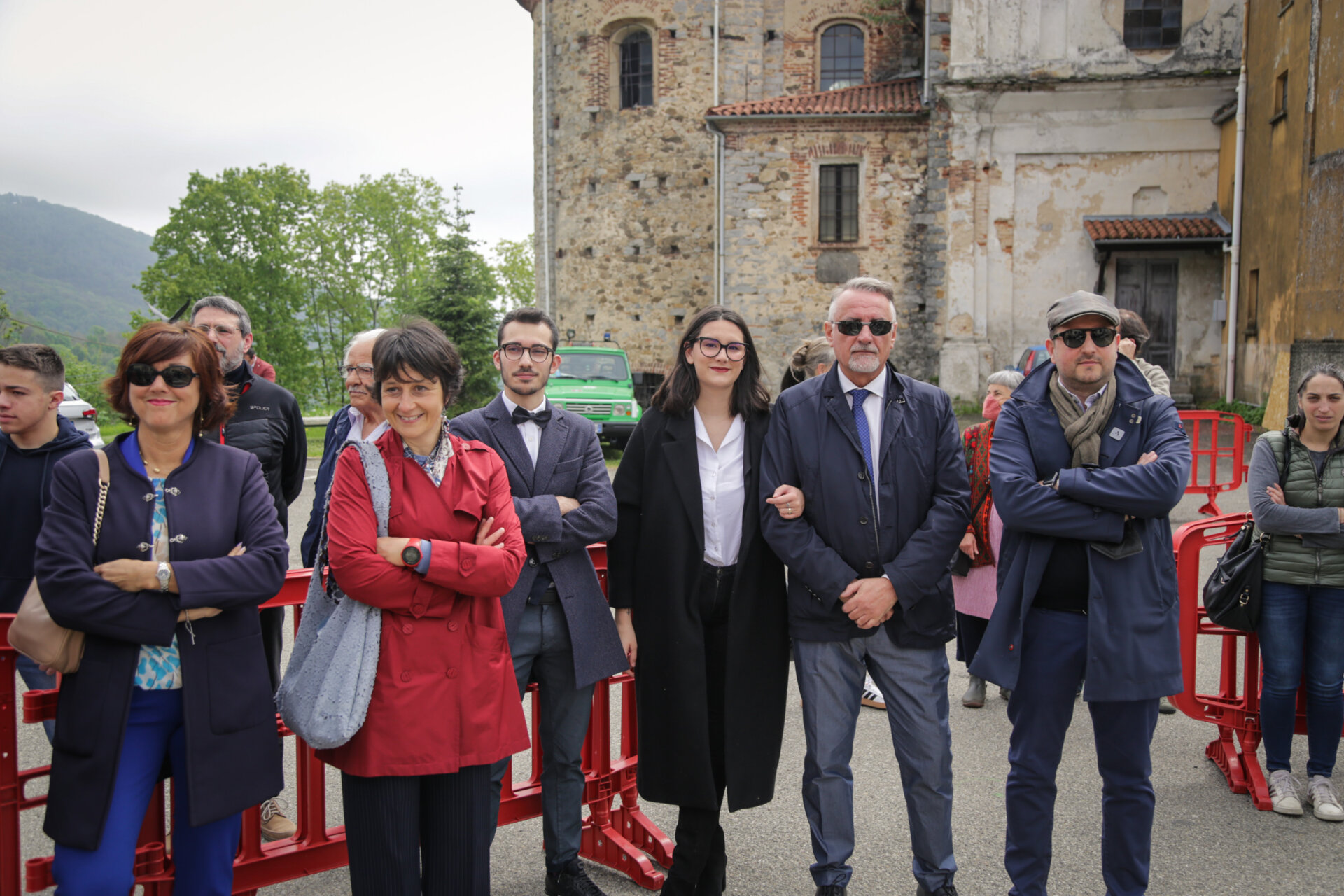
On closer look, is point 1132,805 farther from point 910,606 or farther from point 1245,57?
point 1245,57

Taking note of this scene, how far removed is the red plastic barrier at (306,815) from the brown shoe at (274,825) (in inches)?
17.6

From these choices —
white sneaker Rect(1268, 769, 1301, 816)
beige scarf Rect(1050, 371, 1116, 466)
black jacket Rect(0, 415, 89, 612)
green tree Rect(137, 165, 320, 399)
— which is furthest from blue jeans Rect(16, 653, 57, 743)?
green tree Rect(137, 165, 320, 399)

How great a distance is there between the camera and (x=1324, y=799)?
398 cm

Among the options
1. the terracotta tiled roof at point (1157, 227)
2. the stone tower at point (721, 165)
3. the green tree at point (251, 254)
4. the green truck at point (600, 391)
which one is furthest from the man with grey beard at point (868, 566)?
the green tree at point (251, 254)

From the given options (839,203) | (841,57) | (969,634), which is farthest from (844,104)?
(969,634)

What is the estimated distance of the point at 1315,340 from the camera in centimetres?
1435

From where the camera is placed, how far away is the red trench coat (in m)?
2.56

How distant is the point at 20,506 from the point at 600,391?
45.0 feet

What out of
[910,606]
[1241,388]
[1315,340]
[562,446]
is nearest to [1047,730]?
[910,606]

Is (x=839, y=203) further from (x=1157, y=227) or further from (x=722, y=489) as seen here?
(x=722, y=489)

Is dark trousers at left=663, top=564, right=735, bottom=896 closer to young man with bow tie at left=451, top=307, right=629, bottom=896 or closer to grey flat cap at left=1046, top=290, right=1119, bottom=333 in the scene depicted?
young man with bow tie at left=451, top=307, right=629, bottom=896

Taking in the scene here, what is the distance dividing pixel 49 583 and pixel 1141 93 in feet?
71.3

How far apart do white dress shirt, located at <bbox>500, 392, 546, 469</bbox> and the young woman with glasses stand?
1.10 ft

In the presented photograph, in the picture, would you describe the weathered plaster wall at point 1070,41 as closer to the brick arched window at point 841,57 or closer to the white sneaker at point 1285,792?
the brick arched window at point 841,57
